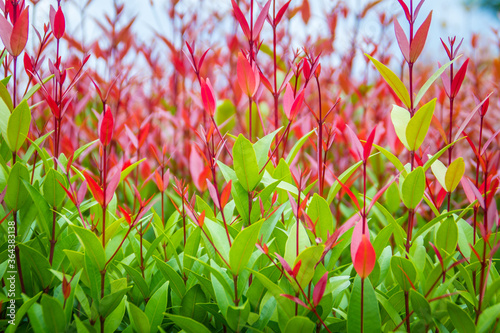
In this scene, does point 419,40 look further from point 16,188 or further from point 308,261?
point 16,188

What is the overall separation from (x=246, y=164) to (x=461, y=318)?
592 millimetres

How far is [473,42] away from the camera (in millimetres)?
2480

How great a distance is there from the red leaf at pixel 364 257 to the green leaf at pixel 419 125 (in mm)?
354

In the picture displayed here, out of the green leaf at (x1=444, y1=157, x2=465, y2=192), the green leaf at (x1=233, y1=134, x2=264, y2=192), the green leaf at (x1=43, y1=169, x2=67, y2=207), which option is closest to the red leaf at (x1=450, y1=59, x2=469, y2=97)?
the green leaf at (x1=444, y1=157, x2=465, y2=192)

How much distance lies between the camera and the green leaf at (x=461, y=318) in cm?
90

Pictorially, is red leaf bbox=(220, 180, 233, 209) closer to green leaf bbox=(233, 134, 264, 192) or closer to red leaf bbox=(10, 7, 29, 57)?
green leaf bbox=(233, 134, 264, 192)

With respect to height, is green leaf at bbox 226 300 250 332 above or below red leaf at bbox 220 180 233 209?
below

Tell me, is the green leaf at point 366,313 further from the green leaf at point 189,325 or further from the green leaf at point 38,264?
the green leaf at point 38,264

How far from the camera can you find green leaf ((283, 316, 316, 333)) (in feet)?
2.89

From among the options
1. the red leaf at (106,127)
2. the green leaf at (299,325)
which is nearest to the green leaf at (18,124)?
the red leaf at (106,127)

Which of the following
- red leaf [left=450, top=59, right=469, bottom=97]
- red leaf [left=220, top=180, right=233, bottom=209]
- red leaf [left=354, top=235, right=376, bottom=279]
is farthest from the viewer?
red leaf [left=450, top=59, right=469, bottom=97]

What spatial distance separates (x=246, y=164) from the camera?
40.6 inches

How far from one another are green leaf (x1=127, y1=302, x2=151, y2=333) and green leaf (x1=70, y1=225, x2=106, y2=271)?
0.12 meters

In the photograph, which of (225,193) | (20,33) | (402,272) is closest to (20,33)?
(20,33)
